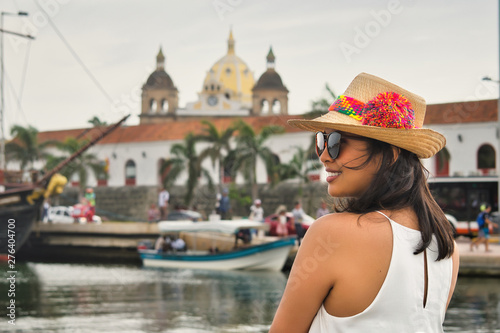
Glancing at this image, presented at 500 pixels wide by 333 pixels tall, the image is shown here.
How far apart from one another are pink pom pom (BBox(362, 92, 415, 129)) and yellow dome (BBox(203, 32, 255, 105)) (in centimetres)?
8339

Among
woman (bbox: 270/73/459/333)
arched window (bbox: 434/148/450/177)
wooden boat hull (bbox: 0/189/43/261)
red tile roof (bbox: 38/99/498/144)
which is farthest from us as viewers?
red tile roof (bbox: 38/99/498/144)

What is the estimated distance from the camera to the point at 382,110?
1.72 metres

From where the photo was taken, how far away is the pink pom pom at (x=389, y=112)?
5.60ft

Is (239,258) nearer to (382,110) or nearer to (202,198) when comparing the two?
(382,110)

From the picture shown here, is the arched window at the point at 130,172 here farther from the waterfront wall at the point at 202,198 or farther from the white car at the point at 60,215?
the white car at the point at 60,215

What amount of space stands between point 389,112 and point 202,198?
148 ft

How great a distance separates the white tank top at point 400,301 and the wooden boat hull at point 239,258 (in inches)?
707

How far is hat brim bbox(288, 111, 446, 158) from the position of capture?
167 centimetres

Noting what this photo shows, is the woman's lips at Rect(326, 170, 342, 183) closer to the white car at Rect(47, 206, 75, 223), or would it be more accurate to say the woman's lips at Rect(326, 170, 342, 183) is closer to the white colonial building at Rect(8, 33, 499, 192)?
the white colonial building at Rect(8, 33, 499, 192)

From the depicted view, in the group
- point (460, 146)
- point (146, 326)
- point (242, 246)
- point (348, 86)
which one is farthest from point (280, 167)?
point (348, 86)

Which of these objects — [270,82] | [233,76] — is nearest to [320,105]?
[270,82]

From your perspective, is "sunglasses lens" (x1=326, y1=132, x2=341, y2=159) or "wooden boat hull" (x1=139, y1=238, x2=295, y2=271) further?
"wooden boat hull" (x1=139, y1=238, x2=295, y2=271)

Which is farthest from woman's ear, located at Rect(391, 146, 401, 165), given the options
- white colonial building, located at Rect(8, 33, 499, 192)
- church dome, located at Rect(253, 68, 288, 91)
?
church dome, located at Rect(253, 68, 288, 91)

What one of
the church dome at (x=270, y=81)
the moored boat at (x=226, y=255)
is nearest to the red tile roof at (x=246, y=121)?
the moored boat at (x=226, y=255)
